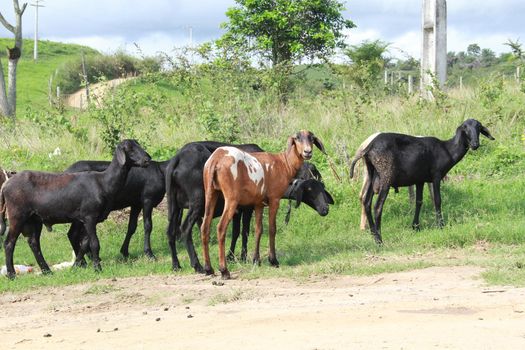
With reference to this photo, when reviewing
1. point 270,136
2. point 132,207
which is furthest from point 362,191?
point 270,136

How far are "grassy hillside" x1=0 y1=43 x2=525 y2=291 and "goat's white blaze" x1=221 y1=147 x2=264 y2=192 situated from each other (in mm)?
1234

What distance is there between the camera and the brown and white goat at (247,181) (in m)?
11.1

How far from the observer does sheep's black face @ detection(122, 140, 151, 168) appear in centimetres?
1216

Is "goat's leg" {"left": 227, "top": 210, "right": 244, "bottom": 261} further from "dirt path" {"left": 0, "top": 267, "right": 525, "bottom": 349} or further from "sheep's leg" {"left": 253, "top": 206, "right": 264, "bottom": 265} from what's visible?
"dirt path" {"left": 0, "top": 267, "right": 525, "bottom": 349}

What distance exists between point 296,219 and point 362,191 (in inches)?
53.4

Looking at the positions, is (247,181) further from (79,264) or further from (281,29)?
(281,29)

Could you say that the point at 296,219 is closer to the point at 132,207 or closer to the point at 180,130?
the point at 132,207

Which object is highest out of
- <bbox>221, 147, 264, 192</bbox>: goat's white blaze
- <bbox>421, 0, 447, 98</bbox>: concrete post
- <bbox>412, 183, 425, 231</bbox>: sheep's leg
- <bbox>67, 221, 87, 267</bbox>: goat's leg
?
<bbox>421, 0, 447, 98</bbox>: concrete post

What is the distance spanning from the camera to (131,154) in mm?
12195

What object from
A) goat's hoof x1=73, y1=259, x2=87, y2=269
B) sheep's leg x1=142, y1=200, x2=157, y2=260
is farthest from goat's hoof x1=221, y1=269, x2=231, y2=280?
sheep's leg x1=142, y1=200, x2=157, y2=260

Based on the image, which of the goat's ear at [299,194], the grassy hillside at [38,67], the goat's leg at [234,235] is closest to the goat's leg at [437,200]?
the goat's ear at [299,194]

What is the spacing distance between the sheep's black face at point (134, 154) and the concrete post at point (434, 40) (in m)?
10.7

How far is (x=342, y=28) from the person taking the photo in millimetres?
36094

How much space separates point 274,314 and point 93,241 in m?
4.37
